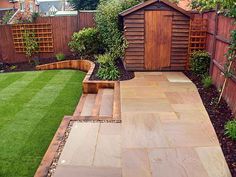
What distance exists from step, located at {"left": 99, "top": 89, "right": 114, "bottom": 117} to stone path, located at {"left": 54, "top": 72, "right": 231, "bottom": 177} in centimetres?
33

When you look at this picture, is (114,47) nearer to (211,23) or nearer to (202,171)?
(211,23)

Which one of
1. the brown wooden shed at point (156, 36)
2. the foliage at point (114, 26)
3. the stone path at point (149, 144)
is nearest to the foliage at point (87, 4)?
the foliage at point (114, 26)

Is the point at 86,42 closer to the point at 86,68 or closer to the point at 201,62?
the point at 86,68

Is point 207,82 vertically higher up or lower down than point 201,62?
lower down

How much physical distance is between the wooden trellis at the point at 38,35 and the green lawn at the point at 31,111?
6.42 ft

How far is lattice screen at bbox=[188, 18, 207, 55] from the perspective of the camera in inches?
312

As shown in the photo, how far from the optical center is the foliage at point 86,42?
398 inches

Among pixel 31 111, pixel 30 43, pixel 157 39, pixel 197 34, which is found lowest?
pixel 31 111

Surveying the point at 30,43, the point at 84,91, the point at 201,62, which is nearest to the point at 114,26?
the point at 84,91

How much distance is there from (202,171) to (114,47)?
5.71 m

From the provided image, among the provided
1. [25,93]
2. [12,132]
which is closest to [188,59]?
[25,93]

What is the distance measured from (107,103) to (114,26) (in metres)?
3.56

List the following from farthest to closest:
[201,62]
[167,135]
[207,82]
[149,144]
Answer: [201,62], [207,82], [167,135], [149,144]

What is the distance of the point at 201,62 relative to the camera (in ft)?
24.1
